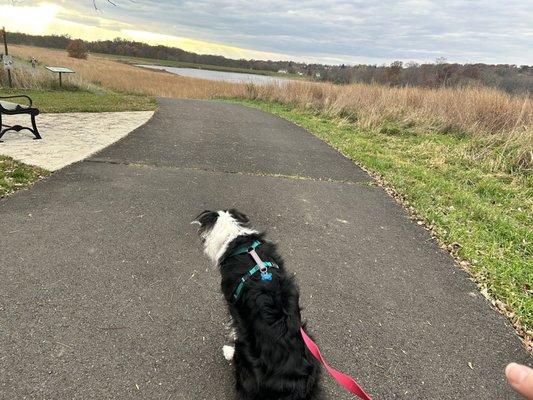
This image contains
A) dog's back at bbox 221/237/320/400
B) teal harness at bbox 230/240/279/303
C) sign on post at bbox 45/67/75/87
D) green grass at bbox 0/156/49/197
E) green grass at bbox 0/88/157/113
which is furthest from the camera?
sign on post at bbox 45/67/75/87

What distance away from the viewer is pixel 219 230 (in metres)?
2.88

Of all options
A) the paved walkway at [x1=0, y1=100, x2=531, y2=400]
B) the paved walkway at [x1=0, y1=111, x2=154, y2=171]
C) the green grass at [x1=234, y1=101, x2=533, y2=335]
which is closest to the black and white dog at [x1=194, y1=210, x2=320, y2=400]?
the paved walkway at [x1=0, y1=100, x2=531, y2=400]

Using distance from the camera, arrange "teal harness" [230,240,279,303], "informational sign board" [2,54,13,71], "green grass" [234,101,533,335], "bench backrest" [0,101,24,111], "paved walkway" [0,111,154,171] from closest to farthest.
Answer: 1. "teal harness" [230,240,279,303]
2. "green grass" [234,101,533,335]
3. "paved walkway" [0,111,154,171]
4. "bench backrest" [0,101,24,111]
5. "informational sign board" [2,54,13,71]

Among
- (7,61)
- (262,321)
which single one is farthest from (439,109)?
(7,61)

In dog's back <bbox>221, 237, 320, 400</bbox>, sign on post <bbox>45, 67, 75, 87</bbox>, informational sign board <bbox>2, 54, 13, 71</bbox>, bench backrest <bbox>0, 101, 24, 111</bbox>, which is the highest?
informational sign board <bbox>2, 54, 13, 71</bbox>

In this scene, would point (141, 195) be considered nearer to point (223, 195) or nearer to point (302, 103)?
point (223, 195)

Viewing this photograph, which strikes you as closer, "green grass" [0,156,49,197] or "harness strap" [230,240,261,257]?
"harness strap" [230,240,261,257]

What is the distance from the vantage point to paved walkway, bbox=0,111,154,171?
6992 millimetres

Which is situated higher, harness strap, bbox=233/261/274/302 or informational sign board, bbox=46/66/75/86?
informational sign board, bbox=46/66/75/86

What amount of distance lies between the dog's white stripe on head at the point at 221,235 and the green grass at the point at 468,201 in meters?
3.09

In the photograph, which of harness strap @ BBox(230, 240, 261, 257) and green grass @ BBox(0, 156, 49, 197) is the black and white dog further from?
green grass @ BBox(0, 156, 49, 197)

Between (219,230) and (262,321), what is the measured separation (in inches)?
35.9

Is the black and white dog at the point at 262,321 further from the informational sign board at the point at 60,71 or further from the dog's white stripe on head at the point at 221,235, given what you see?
the informational sign board at the point at 60,71

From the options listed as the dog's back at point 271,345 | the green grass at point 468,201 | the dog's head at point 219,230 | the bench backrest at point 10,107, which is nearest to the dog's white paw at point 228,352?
the dog's back at point 271,345
